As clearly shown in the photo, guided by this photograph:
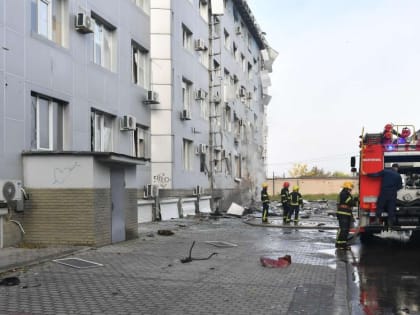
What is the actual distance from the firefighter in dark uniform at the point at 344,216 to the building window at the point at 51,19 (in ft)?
25.8

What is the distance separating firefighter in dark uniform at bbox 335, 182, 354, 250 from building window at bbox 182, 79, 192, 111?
40.4 feet

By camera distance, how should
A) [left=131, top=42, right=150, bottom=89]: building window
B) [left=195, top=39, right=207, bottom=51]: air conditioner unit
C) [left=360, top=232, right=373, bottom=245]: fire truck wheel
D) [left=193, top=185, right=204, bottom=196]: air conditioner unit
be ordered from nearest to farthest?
[left=360, top=232, right=373, bottom=245]: fire truck wheel
[left=131, top=42, right=150, bottom=89]: building window
[left=193, top=185, right=204, bottom=196]: air conditioner unit
[left=195, top=39, right=207, bottom=51]: air conditioner unit

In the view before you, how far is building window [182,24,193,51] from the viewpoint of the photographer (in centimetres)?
2476

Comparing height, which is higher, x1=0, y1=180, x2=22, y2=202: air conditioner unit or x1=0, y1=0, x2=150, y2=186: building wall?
x1=0, y1=0, x2=150, y2=186: building wall

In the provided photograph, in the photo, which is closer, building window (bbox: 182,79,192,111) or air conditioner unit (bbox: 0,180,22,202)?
air conditioner unit (bbox: 0,180,22,202)

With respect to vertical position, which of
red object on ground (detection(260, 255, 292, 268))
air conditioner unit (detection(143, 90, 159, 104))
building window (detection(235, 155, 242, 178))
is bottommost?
red object on ground (detection(260, 255, 292, 268))

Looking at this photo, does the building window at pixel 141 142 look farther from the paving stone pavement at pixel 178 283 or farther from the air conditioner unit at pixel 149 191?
the paving stone pavement at pixel 178 283

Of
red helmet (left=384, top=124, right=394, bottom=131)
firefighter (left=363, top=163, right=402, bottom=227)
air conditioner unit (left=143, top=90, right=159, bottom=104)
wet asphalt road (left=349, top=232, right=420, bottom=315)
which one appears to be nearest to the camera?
wet asphalt road (left=349, top=232, right=420, bottom=315)

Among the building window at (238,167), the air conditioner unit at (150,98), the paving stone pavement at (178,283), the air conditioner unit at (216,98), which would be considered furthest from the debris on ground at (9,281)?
the building window at (238,167)

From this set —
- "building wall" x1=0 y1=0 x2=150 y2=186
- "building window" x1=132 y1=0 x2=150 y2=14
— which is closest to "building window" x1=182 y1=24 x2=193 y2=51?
"building window" x1=132 y1=0 x2=150 y2=14

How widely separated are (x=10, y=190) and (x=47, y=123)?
253cm

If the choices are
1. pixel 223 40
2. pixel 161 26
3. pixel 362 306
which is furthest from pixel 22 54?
pixel 223 40

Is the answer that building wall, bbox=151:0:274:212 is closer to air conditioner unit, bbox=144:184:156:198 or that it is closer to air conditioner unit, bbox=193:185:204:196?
air conditioner unit, bbox=193:185:204:196

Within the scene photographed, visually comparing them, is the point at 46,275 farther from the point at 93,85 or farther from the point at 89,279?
the point at 93,85
